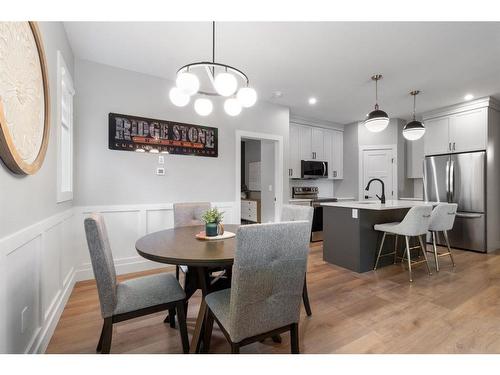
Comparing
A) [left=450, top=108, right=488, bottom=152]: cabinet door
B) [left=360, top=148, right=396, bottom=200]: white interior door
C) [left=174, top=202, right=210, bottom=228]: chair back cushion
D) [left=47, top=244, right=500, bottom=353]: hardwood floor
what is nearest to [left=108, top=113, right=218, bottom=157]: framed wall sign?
Answer: [left=174, top=202, right=210, bottom=228]: chair back cushion

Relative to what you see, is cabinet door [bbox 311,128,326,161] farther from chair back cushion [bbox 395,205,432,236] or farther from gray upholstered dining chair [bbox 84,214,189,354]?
gray upholstered dining chair [bbox 84,214,189,354]

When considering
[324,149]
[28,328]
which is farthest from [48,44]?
[324,149]

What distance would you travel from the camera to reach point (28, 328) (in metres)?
1.38

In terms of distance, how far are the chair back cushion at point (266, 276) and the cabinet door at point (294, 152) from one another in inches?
152

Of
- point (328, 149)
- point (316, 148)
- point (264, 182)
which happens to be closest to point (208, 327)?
point (264, 182)

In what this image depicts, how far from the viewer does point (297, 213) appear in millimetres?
2197

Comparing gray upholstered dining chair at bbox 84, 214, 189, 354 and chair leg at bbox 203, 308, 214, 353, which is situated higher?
gray upholstered dining chair at bbox 84, 214, 189, 354

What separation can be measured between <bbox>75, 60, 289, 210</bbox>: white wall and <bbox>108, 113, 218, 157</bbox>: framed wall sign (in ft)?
0.25

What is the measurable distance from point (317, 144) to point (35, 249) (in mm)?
4978

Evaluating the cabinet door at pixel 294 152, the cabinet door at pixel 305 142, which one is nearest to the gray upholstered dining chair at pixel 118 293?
the cabinet door at pixel 294 152

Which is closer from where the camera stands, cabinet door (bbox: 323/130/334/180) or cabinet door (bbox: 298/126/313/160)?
cabinet door (bbox: 298/126/313/160)

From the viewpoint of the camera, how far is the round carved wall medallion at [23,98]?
1046 mm

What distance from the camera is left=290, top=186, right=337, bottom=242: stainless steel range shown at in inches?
186

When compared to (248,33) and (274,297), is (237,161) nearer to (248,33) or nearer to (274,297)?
(248,33)
